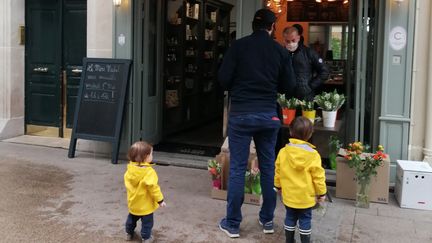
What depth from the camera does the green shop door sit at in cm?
811

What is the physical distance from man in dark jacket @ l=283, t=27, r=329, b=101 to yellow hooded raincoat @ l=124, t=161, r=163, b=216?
84.0 inches

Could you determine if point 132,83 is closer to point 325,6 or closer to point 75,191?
point 75,191

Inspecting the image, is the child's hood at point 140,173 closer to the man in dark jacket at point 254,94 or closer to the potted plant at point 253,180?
the man in dark jacket at point 254,94

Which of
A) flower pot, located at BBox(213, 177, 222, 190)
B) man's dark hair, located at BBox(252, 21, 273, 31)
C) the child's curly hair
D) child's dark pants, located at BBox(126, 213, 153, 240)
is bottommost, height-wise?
child's dark pants, located at BBox(126, 213, 153, 240)

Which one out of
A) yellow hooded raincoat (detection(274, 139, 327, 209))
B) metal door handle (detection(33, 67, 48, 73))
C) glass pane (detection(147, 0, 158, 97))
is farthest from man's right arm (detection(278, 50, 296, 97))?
metal door handle (detection(33, 67, 48, 73))

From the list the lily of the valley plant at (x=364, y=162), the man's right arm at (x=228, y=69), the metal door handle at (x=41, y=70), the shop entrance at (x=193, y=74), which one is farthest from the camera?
the shop entrance at (x=193, y=74)

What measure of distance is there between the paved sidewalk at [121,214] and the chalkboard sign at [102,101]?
592 mm

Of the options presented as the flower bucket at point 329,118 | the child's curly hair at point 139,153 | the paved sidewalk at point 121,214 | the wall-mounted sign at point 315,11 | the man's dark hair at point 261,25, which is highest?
the wall-mounted sign at point 315,11

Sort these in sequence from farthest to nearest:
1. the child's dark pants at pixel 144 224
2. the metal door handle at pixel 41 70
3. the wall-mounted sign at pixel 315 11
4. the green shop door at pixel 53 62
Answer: the wall-mounted sign at pixel 315 11, the metal door handle at pixel 41 70, the green shop door at pixel 53 62, the child's dark pants at pixel 144 224

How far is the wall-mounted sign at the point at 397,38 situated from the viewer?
5.64 meters

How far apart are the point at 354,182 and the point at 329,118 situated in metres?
0.75

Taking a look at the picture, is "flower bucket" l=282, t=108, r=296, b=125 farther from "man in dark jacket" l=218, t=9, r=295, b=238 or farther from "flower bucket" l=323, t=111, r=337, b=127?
"man in dark jacket" l=218, t=9, r=295, b=238

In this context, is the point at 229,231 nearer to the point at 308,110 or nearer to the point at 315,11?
the point at 308,110

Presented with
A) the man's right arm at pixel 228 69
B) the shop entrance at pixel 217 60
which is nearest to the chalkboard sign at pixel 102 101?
the shop entrance at pixel 217 60
